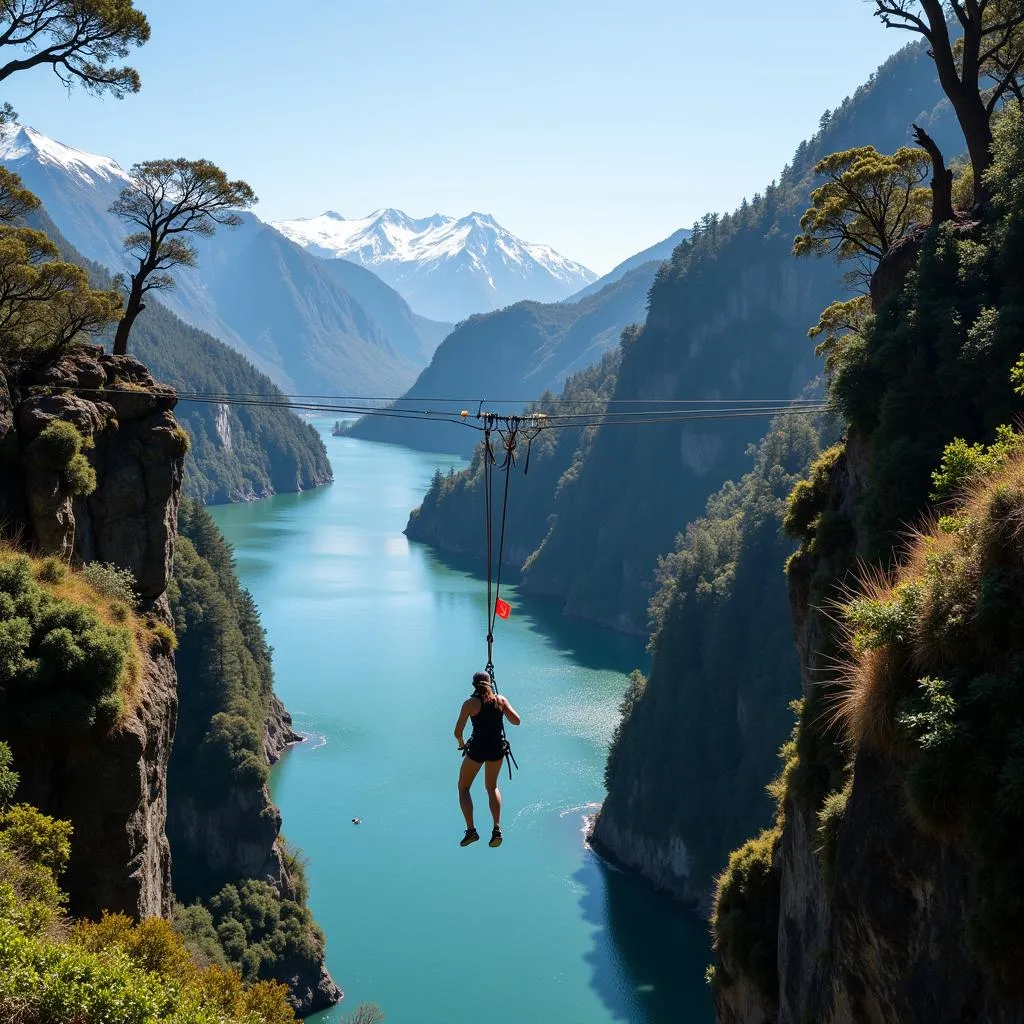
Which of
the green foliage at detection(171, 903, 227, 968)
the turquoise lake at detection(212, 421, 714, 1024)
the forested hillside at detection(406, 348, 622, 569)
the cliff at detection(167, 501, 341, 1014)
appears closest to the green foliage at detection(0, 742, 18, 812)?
the green foliage at detection(171, 903, 227, 968)

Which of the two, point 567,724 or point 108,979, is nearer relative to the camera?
point 108,979

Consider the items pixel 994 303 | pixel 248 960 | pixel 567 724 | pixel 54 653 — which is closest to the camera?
pixel 54 653

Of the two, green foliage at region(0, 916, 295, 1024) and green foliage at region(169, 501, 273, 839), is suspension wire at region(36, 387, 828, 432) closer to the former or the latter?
green foliage at region(0, 916, 295, 1024)

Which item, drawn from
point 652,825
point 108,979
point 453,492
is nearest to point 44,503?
point 108,979

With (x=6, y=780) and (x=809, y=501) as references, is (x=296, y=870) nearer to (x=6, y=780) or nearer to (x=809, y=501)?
(x=809, y=501)

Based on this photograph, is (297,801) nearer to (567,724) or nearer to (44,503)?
(567,724)

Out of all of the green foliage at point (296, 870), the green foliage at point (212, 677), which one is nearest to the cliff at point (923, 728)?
the green foliage at point (296, 870)

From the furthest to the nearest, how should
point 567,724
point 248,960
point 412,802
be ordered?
point 567,724 → point 412,802 → point 248,960
